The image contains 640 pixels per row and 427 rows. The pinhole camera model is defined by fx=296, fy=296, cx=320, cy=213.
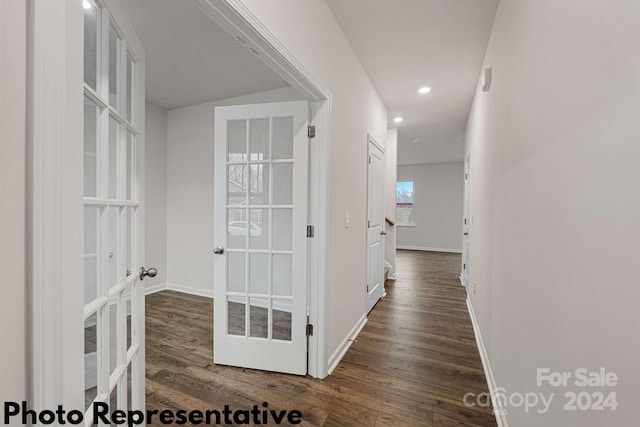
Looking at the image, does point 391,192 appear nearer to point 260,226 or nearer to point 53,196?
point 260,226

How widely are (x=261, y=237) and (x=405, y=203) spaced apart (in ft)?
26.6

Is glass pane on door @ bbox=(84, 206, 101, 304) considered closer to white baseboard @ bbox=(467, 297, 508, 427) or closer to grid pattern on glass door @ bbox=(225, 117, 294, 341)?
grid pattern on glass door @ bbox=(225, 117, 294, 341)

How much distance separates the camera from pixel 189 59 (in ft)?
9.67

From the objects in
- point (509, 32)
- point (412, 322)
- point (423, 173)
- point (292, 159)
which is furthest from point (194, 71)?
point (423, 173)

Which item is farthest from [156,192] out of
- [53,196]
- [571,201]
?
[571,201]

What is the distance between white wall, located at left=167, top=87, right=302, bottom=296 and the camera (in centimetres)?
417

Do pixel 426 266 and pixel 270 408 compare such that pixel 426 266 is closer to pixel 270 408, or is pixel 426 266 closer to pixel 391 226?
pixel 391 226

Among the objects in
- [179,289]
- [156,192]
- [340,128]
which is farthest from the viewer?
[179,289]

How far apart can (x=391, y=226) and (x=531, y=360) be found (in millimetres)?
3848

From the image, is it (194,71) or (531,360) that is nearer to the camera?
(531,360)

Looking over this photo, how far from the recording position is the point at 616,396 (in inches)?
27.6

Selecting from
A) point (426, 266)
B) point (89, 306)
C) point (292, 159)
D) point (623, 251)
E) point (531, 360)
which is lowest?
point (426, 266)

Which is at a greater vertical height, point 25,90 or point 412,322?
point 25,90

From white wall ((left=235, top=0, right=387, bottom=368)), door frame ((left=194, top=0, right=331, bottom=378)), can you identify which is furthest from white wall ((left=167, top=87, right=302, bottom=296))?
door frame ((left=194, top=0, right=331, bottom=378))
